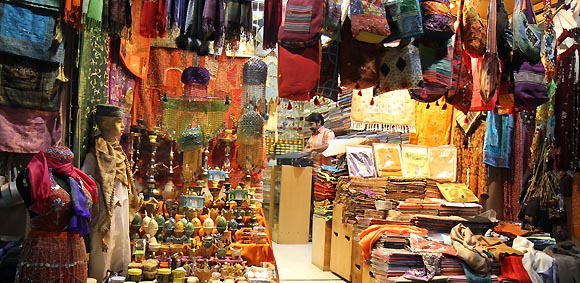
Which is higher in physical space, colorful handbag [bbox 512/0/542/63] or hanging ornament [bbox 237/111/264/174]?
colorful handbag [bbox 512/0/542/63]

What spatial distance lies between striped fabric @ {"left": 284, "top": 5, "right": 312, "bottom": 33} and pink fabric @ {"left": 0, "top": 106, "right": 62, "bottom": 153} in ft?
5.29

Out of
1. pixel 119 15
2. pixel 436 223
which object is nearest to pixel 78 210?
pixel 119 15

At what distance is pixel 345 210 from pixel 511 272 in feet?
7.01

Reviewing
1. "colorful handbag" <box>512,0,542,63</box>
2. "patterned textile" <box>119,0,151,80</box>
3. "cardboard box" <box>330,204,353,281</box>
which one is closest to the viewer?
"colorful handbag" <box>512,0,542,63</box>

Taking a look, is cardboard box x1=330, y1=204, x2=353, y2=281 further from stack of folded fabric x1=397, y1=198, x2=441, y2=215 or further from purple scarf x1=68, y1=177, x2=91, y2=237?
purple scarf x1=68, y1=177, x2=91, y2=237

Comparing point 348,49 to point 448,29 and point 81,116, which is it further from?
point 81,116

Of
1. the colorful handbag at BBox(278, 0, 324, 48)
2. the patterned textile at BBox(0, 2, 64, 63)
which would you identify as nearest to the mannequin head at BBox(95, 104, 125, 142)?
the patterned textile at BBox(0, 2, 64, 63)

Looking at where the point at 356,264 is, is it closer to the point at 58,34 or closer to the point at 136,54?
the point at 136,54

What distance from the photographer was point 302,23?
3234 millimetres

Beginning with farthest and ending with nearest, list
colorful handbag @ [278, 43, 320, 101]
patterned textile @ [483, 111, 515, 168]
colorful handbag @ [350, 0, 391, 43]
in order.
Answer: patterned textile @ [483, 111, 515, 168]
colorful handbag @ [278, 43, 320, 101]
colorful handbag @ [350, 0, 391, 43]

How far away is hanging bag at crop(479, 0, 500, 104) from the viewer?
3617 mm

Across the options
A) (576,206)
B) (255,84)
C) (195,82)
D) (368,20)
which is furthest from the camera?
(255,84)

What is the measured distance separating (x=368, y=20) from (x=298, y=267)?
14.0ft

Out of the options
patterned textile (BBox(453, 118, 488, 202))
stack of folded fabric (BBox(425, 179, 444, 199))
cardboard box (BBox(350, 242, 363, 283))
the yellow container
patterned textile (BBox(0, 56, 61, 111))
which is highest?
patterned textile (BBox(0, 56, 61, 111))
